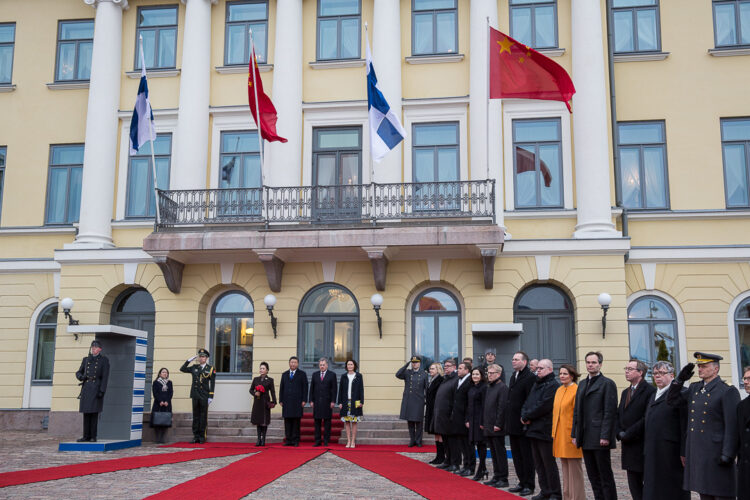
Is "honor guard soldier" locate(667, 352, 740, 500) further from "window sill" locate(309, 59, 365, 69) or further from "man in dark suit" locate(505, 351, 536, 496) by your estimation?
"window sill" locate(309, 59, 365, 69)

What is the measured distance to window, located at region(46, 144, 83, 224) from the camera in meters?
21.2

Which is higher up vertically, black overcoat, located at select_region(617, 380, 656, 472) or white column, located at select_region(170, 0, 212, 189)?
white column, located at select_region(170, 0, 212, 189)

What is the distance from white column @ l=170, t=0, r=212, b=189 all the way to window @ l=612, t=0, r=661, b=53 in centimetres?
1052

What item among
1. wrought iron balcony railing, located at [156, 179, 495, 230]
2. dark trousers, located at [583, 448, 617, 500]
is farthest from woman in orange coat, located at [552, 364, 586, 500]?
wrought iron balcony railing, located at [156, 179, 495, 230]

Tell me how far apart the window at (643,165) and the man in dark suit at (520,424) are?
33.1ft

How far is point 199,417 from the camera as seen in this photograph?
55.7 feet

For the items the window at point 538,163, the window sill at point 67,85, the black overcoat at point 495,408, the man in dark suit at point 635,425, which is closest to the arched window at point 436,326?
the window at point 538,163

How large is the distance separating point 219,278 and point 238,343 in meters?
1.69

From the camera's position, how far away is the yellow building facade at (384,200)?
18.4 m

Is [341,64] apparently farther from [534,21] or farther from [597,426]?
[597,426]

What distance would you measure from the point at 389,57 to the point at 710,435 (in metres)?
14.2

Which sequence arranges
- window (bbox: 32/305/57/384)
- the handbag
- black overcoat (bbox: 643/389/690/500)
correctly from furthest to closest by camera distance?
1. window (bbox: 32/305/57/384)
2. the handbag
3. black overcoat (bbox: 643/389/690/500)

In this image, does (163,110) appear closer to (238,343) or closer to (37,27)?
(37,27)

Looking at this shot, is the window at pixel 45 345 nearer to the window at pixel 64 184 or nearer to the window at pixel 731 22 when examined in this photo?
the window at pixel 64 184
